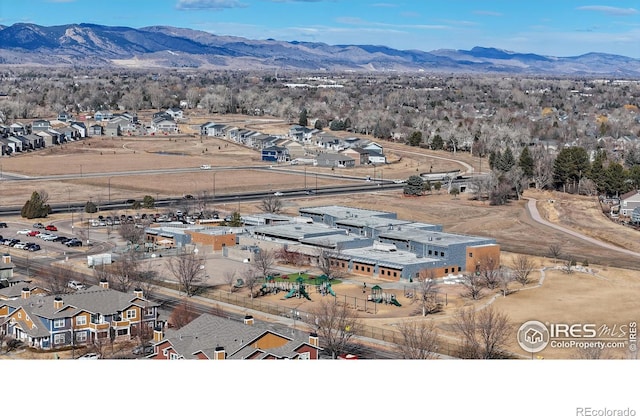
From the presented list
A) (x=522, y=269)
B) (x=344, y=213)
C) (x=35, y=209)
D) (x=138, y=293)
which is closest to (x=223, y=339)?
(x=138, y=293)

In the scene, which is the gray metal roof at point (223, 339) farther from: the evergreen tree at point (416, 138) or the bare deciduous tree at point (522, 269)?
the evergreen tree at point (416, 138)

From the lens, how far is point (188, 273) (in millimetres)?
15039

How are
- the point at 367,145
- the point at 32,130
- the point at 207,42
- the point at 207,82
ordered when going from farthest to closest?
the point at 207,82, the point at 207,42, the point at 32,130, the point at 367,145

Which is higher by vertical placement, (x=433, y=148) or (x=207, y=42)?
(x=207, y=42)

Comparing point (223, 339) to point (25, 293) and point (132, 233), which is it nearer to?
point (25, 293)

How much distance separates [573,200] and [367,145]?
13.2 meters

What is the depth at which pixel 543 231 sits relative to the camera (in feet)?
69.0

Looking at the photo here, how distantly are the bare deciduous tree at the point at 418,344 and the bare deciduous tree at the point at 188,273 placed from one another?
13.6 ft

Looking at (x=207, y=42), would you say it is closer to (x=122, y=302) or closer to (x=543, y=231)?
(x=543, y=231)

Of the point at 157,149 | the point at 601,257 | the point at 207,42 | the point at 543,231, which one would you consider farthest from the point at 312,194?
the point at 207,42

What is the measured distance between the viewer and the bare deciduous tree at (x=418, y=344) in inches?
391

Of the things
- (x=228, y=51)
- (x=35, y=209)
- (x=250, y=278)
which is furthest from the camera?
(x=228, y=51)

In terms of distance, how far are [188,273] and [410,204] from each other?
1088 centimetres

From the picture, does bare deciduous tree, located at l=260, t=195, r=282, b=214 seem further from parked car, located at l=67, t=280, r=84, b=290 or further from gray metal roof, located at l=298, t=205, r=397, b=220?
parked car, located at l=67, t=280, r=84, b=290
